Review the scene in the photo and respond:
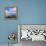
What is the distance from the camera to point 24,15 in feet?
12.0

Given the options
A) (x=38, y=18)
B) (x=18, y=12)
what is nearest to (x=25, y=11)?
(x=18, y=12)

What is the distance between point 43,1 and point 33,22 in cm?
69

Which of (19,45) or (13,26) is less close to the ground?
(13,26)

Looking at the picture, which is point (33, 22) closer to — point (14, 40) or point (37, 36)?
point (37, 36)

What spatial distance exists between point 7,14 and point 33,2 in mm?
851

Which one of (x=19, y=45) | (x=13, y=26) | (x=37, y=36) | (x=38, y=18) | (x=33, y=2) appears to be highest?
(x=33, y=2)

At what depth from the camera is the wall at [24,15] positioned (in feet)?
11.9

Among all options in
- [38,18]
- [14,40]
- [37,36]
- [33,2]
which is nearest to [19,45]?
[14,40]

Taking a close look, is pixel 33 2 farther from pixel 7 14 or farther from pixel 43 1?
pixel 7 14

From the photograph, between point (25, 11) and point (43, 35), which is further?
point (25, 11)

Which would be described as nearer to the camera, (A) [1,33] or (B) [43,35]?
(B) [43,35]

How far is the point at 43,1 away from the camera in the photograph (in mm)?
3629

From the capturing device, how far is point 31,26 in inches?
140

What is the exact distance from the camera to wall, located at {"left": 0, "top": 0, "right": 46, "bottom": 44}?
143 inches
